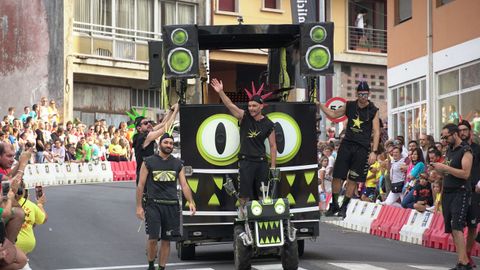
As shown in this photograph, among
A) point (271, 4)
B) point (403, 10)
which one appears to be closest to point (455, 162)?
point (403, 10)

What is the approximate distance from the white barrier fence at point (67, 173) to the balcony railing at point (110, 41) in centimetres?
842

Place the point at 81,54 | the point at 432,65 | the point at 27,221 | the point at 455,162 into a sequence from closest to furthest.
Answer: the point at 27,221
the point at 455,162
the point at 432,65
the point at 81,54

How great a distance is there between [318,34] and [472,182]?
3.12 meters

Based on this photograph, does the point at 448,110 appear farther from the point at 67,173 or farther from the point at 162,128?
the point at 162,128

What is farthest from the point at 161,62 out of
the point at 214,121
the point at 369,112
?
the point at 369,112

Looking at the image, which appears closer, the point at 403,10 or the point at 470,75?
the point at 470,75

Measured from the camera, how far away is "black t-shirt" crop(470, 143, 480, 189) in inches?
716

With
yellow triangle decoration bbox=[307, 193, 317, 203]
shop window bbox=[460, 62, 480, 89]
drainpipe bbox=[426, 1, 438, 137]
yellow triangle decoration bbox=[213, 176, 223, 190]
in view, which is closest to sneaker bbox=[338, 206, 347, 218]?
yellow triangle decoration bbox=[307, 193, 317, 203]

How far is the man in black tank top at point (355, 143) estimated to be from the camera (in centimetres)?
1791

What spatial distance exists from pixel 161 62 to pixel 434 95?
1544 centimetres

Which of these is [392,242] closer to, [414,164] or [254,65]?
[414,164]

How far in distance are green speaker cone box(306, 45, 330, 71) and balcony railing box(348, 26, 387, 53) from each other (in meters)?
33.6

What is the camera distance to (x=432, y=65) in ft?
110

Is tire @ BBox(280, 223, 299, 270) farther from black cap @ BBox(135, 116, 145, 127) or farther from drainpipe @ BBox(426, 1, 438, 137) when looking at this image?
drainpipe @ BBox(426, 1, 438, 137)
